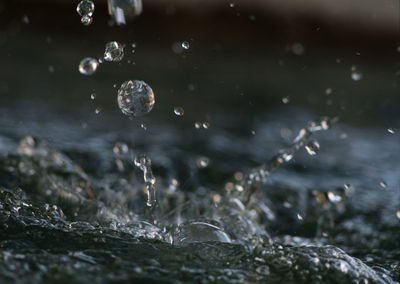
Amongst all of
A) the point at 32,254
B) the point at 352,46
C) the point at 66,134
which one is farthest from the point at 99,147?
the point at 352,46

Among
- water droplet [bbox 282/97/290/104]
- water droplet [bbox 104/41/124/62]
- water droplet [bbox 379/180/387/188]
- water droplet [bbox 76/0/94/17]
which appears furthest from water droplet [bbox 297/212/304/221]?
water droplet [bbox 282/97/290/104]

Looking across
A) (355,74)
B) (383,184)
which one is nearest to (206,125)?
(383,184)

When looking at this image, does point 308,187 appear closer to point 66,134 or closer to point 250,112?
point 66,134

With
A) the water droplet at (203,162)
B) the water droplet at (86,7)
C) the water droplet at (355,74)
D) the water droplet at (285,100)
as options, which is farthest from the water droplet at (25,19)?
the water droplet at (86,7)

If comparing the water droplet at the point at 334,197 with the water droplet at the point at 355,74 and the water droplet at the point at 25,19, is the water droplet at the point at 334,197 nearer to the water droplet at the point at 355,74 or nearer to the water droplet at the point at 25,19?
the water droplet at the point at 355,74

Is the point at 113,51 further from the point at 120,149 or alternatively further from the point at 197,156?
the point at 197,156
